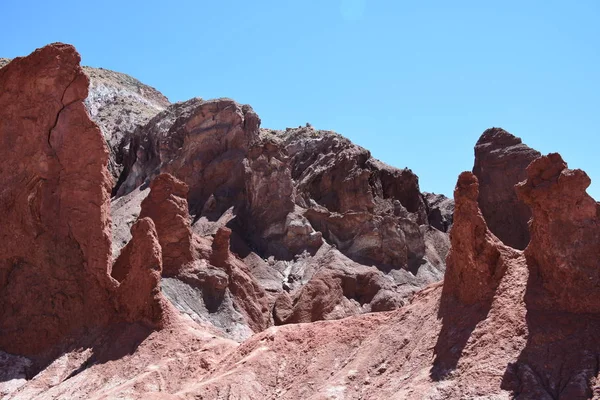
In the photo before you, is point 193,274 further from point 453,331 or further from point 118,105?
point 118,105

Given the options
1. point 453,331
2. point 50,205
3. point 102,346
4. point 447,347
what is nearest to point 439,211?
point 50,205

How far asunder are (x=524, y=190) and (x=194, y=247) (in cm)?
2454

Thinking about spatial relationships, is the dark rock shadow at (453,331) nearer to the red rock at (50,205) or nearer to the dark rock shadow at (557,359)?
the dark rock shadow at (557,359)

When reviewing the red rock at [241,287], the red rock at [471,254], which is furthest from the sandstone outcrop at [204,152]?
the red rock at [471,254]

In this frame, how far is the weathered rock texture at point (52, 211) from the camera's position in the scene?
91.1 ft

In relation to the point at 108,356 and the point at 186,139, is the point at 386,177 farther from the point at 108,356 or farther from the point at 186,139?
the point at 108,356

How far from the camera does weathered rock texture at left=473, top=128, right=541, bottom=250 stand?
4597 cm

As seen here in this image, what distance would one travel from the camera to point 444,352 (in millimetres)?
19500

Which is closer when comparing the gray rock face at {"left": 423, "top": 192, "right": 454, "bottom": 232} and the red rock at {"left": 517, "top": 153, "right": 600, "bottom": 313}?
the red rock at {"left": 517, "top": 153, "right": 600, "bottom": 313}

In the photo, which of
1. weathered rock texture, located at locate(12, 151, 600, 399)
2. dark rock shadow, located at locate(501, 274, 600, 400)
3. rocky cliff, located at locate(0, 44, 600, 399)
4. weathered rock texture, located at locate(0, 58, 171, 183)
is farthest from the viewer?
weathered rock texture, located at locate(0, 58, 171, 183)

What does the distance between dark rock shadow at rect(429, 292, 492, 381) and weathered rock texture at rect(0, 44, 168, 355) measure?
1178 centimetres

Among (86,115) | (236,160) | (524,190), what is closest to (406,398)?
(524,190)

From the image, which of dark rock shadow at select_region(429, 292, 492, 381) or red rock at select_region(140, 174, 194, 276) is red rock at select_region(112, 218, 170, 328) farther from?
dark rock shadow at select_region(429, 292, 492, 381)

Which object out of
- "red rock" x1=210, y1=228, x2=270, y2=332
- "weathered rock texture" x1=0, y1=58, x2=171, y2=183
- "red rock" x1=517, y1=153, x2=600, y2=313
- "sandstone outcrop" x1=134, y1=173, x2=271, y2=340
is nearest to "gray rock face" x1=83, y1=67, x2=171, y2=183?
"weathered rock texture" x1=0, y1=58, x2=171, y2=183
